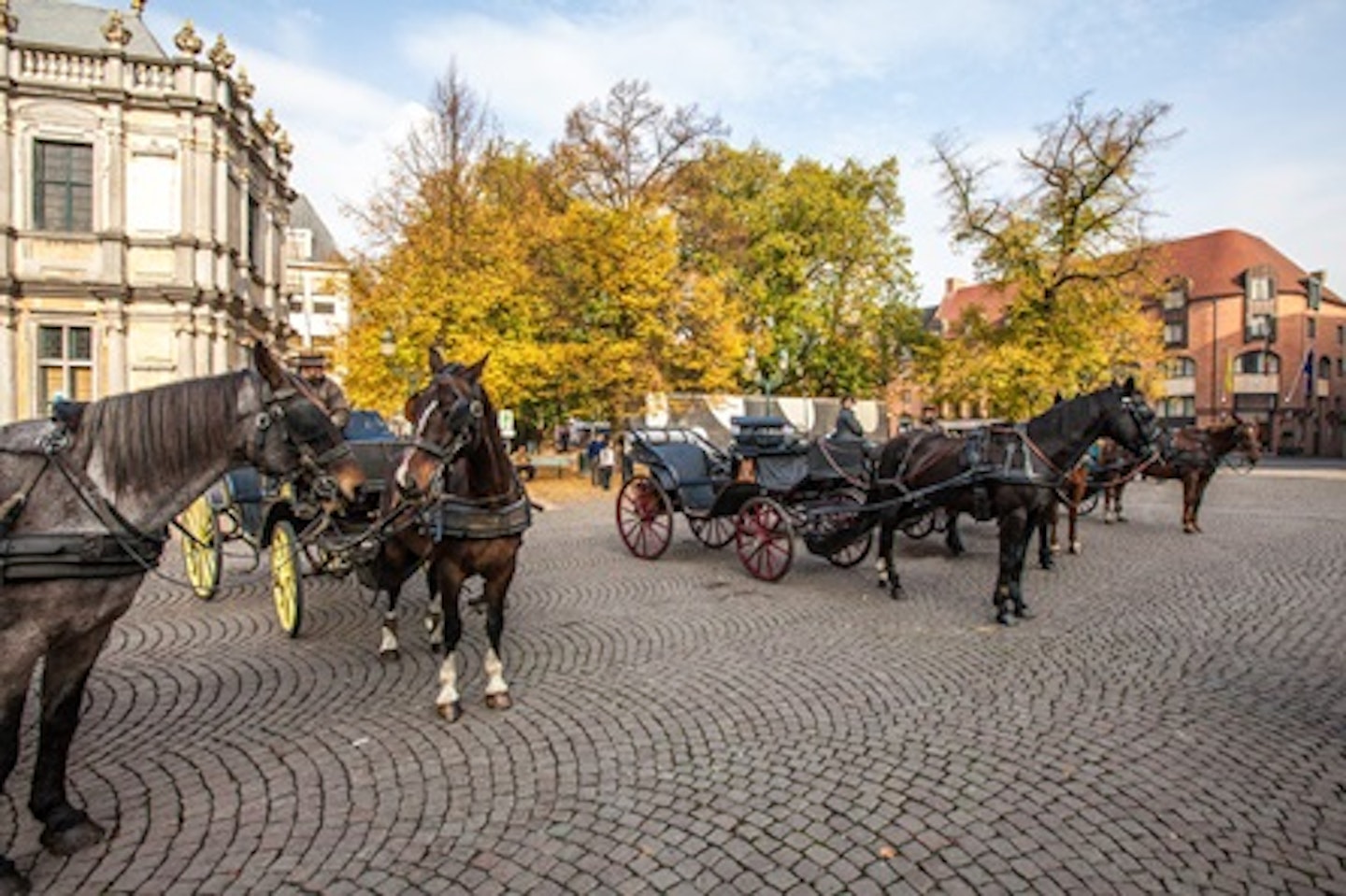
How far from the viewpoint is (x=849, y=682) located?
4.78 metres

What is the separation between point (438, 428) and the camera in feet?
12.9

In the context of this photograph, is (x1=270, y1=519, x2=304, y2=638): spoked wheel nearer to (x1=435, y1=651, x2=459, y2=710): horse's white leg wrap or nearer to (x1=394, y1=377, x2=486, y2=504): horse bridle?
(x1=435, y1=651, x2=459, y2=710): horse's white leg wrap

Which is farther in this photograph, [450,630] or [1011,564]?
[1011,564]

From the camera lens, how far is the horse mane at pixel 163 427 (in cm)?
294

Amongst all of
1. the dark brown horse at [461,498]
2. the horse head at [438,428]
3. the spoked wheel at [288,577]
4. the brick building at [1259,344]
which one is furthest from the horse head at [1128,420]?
the brick building at [1259,344]

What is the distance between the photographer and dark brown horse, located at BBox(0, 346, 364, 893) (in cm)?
269

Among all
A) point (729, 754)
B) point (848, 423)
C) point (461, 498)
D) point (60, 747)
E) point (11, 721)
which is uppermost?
point (848, 423)

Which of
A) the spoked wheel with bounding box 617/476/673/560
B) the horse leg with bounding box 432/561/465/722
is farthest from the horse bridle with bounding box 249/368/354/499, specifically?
the spoked wheel with bounding box 617/476/673/560

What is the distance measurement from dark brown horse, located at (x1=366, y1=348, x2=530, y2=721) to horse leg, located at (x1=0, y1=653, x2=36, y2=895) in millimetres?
1673

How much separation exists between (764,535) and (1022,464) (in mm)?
2780

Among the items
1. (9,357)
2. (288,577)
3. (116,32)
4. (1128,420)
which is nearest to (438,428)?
(288,577)

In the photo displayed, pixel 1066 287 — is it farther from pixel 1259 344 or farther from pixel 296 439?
pixel 1259 344

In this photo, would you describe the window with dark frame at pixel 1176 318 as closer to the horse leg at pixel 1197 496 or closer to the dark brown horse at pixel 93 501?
the horse leg at pixel 1197 496

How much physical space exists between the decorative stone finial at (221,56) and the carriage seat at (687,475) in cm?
2342
